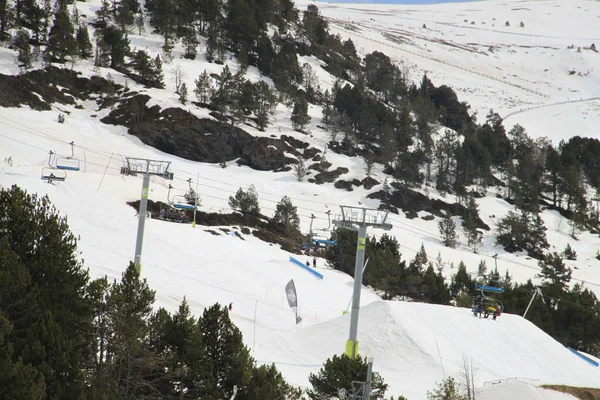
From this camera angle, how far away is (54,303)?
20266 mm

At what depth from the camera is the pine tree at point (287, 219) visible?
68.9m

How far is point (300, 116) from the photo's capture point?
101 m

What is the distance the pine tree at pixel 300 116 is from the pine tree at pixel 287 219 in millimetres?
33555

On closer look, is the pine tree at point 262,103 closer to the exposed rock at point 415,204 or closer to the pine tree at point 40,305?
the exposed rock at point 415,204

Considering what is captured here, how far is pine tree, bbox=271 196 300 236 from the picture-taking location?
68.9m

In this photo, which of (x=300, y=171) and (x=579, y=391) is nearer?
(x=579, y=391)

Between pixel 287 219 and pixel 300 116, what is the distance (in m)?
36.0

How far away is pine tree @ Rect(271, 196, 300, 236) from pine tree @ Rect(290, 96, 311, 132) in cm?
3356

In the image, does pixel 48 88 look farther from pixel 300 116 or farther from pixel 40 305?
pixel 40 305

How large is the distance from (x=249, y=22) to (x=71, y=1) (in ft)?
120

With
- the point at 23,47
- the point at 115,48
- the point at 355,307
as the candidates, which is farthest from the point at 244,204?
the point at 115,48

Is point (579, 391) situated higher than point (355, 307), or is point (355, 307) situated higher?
point (355, 307)

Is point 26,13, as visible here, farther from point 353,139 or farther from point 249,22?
point 353,139

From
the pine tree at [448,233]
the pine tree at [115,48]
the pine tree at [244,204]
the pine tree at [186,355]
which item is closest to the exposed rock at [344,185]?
the pine tree at [448,233]
